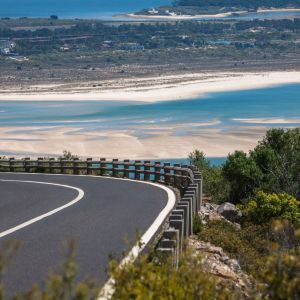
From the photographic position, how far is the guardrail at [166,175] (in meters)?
10.6

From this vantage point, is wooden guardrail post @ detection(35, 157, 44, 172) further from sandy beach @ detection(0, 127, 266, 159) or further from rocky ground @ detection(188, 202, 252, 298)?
sandy beach @ detection(0, 127, 266, 159)

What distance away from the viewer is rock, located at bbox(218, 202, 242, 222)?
61.9 feet

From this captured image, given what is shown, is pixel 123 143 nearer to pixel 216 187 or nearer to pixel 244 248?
pixel 216 187

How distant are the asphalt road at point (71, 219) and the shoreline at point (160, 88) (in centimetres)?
5046

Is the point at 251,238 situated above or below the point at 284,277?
below

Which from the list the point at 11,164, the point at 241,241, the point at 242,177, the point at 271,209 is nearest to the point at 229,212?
the point at 271,209

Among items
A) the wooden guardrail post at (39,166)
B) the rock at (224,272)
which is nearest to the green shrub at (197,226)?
the rock at (224,272)

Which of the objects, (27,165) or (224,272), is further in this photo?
(27,165)

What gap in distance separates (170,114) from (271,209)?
45471 mm

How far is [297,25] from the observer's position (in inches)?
6535

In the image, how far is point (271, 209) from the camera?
742 inches

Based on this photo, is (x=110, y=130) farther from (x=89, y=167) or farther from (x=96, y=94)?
(x=89, y=167)

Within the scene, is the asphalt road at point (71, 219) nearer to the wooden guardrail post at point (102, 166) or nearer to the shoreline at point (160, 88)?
the wooden guardrail post at point (102, 166)

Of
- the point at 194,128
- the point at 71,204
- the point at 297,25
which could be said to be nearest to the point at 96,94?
the point at 194,128
